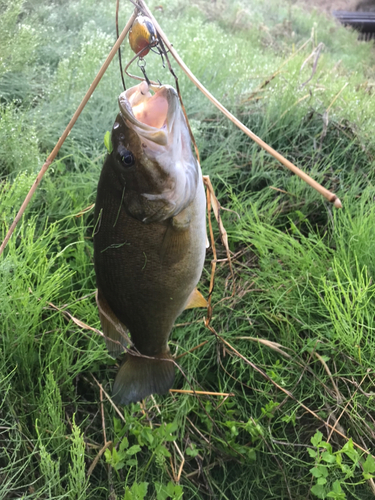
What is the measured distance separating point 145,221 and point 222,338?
1007mm

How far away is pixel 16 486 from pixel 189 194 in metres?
1.30

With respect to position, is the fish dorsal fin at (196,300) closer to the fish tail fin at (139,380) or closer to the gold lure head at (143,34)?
the fish tail fin at (139,380)

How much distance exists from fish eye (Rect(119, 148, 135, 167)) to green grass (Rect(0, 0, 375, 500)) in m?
0.92

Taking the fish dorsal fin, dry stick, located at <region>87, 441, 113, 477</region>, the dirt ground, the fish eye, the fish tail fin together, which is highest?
the fish eye

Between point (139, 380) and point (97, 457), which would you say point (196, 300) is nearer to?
point (139, 380)

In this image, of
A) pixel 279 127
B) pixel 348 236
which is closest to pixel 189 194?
pixel 348 236

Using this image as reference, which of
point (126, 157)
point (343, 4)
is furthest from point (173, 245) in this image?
point (343, 4)

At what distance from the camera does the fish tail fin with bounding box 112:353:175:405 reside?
116 cm

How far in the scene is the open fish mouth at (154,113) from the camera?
0.90 meters

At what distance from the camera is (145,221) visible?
100 centimetres

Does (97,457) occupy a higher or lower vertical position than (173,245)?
lower

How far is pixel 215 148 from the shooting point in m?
2.85

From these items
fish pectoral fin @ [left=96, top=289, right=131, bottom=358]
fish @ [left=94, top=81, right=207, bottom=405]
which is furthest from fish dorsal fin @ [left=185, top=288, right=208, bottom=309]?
fish pectoral fin @ [left=96, top=289, right=131, bottom=358]

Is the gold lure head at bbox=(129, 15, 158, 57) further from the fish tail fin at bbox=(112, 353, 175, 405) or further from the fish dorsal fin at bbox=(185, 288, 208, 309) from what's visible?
the fish tail fin at bbox=(112, 353, 175, 405)
